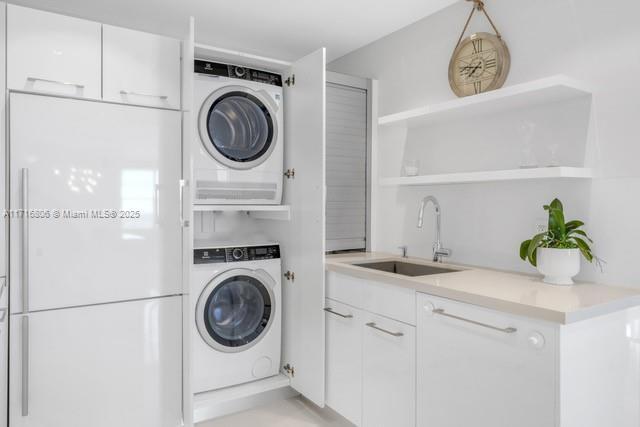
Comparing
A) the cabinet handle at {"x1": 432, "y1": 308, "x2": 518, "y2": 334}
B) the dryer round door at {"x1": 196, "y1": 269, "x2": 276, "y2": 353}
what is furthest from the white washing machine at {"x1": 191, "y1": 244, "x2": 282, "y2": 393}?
the cabinet handle at {"x1": 432, "y1": 308, "x2": 518, "y2": 334}

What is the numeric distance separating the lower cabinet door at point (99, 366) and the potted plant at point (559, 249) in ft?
6.25

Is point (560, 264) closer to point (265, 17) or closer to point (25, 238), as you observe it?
point (265, 17)

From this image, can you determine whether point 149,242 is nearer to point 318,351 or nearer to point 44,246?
point 44,246

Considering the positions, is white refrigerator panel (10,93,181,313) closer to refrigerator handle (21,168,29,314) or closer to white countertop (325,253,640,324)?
refrigerator handle (21,168,29,314)

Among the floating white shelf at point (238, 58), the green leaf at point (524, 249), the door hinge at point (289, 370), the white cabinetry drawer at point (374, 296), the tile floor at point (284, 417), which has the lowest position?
the tile floor at point (284, 417)

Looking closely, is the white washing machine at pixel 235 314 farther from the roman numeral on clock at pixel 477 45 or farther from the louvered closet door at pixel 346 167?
the roman numeral on clock at pixel 477 45

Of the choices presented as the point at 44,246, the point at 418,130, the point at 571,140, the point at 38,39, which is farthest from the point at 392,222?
the point at 38,39

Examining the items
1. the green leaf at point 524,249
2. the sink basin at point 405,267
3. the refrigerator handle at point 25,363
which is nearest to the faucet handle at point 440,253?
the sink basin at point 405,267

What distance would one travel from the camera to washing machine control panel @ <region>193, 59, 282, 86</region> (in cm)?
253

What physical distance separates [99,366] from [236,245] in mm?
987

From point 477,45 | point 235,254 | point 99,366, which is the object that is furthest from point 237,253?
point 477,45

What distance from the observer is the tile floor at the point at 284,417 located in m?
2.50

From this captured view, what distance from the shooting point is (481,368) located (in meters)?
1.62

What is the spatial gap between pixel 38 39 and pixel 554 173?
245 centimetres
